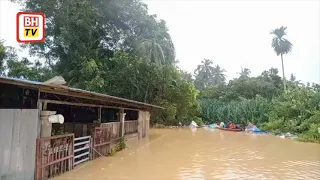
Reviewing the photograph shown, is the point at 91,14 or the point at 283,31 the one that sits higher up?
the point at 283,31

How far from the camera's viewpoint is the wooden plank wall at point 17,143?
633 centimetres

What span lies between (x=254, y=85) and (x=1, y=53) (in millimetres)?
28630

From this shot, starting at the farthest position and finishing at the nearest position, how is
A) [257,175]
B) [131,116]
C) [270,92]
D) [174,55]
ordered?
[270,92], [174,55], [131,116], [257,175]

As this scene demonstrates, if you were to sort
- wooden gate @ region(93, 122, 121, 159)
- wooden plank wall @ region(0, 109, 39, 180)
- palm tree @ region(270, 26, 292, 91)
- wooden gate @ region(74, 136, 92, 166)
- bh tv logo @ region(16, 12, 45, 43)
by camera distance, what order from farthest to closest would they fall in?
1. palm tree @ region(270, 26, 292, 91)
2. wooden gate @ region(93, 122, 121, 159)
3. wooden gate @ region(74, 136, 92, 166)
4. bh tv logo @ region(16, 12, 45, 43)
5. wooden plank wall @ region(0, 109, 39, 180)

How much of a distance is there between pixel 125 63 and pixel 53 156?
1850 cm

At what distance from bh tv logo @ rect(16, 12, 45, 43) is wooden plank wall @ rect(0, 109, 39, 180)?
169 cm

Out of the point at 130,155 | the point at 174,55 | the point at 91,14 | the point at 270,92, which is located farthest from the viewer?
the point at 270,92

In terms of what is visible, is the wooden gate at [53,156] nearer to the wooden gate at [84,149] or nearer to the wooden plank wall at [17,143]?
the wooden plank wall at [17,143]

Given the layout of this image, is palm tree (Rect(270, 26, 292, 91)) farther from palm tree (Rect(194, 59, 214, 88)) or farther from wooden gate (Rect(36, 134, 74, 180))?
wooden gate (Rect(36, 134, 74, 180))

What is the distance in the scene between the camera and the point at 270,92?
38.8m

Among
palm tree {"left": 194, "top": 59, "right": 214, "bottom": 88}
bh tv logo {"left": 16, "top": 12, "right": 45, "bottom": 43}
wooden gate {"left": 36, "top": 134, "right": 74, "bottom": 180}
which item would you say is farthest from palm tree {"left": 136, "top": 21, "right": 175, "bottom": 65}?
palm tree {"left": 194, "top": 59, "right": 214, "bottom": 88}

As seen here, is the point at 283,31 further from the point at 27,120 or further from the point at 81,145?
the point at 27,120

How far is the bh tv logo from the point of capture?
7029 millimetres

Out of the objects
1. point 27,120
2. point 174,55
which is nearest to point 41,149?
point 27,120
